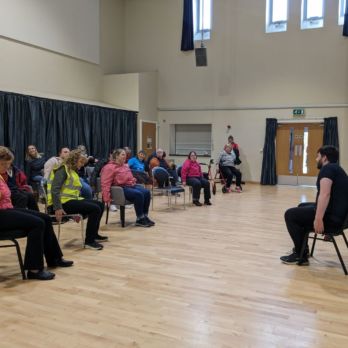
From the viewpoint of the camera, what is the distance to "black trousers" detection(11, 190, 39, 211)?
15.9 ft

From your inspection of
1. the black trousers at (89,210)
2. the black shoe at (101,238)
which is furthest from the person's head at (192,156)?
the black trousers at (89,210)

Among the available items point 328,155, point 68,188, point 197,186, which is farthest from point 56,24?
point 328,155

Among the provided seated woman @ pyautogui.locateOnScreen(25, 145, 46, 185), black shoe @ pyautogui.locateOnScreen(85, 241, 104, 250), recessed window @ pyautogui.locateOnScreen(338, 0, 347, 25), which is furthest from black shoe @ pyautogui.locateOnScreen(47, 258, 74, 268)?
recessed window @ pyautogui.locateOnScreen(338, 0, 347, 25)

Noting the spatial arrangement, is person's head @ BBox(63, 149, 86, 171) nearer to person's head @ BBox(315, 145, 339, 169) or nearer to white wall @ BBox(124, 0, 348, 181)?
person's head @ BBox(315, 145, 339, 169)

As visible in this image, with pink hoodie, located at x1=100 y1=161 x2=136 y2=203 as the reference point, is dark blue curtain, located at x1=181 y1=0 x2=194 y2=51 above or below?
above

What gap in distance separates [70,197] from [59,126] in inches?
206

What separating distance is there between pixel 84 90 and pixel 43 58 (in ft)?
5.69

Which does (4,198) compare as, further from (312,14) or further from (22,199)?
(312,14)

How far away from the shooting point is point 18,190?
4988 millimetres

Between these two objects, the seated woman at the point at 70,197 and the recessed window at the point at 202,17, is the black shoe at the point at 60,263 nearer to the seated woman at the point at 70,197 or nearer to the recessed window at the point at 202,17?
the seated woman at the point at 70,197

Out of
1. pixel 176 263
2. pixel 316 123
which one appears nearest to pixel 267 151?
pixel 316 123

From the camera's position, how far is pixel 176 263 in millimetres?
3936

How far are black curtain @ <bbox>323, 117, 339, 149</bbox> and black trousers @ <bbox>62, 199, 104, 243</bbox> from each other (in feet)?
26.1

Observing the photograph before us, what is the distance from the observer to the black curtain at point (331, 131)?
34.6 ft
